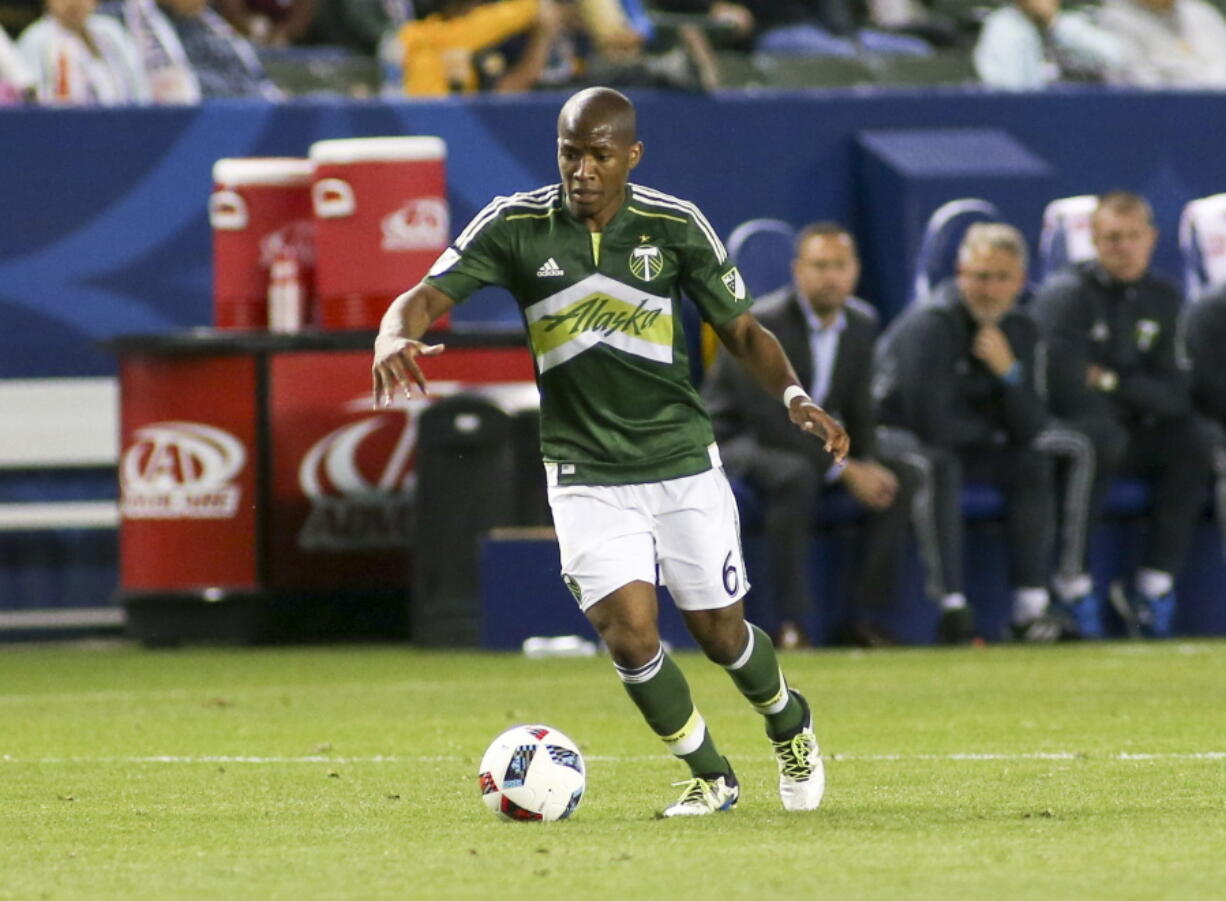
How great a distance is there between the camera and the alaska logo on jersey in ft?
21.8

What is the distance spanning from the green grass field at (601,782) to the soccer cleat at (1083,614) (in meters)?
0.68

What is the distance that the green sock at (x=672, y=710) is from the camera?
6555mm

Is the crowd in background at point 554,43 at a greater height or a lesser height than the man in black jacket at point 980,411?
greater

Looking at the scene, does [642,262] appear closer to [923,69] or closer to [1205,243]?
[1205,243]

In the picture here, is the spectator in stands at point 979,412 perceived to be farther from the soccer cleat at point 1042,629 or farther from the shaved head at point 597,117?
the shaved head at point 597,117

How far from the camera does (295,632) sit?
44.6 feet

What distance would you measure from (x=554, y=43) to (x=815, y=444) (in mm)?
4430

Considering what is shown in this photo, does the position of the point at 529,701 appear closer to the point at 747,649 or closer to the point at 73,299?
the point at 747,649

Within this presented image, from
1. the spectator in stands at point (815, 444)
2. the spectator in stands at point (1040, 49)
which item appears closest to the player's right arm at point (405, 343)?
the spectator in stands at point (815, 444)

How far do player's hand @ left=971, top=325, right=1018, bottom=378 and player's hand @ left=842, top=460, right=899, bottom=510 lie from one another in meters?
0.88

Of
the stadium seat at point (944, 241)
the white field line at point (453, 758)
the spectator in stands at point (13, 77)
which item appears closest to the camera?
the white field line at point (453, 758)

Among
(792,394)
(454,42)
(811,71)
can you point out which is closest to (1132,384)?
A: (811,71)

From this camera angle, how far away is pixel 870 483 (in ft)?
39.9

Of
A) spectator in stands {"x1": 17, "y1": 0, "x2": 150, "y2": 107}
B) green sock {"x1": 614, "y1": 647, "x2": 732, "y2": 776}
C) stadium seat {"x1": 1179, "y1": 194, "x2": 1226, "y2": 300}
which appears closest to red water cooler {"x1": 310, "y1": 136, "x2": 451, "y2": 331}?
spectator in stands {"x1": 17, "y1": 0, "x2": 150, "y2": 107}
